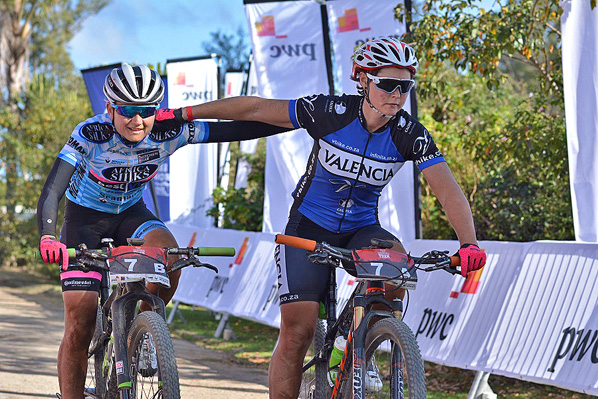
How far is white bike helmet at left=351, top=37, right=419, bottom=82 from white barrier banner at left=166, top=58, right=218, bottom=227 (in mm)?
13210

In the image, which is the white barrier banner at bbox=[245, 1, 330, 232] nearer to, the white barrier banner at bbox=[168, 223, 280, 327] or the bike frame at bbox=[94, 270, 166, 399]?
the white barrier banner at bbox=[168, 223, 280, 327]

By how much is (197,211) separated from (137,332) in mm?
13712

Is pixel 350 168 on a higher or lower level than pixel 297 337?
higher

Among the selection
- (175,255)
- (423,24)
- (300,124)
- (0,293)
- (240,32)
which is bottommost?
(0,293)

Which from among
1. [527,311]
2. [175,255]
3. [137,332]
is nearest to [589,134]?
[527,311]

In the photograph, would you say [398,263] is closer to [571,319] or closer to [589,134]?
[571,319]

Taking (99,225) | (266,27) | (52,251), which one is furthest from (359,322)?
(266,27)

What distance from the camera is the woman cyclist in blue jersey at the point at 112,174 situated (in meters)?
5.30

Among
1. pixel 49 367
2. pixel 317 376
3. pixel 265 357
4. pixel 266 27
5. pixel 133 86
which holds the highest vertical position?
pixel 266 27

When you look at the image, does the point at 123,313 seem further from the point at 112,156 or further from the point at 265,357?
the point at 265,357

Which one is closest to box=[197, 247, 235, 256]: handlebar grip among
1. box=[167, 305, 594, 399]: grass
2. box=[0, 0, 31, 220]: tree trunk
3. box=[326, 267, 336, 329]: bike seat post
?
box=[326, 267, 336, 329]: bike seat post

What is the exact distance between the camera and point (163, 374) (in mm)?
4586

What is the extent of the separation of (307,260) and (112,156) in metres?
1.34

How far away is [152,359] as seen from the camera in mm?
4840
